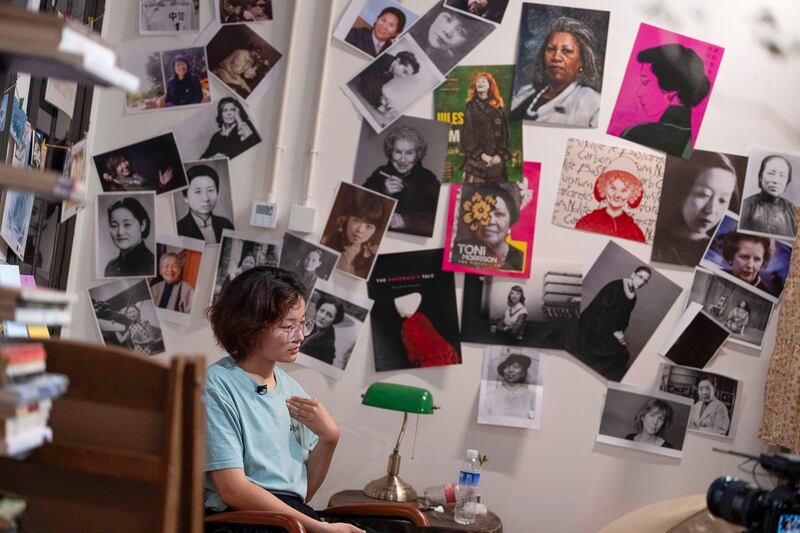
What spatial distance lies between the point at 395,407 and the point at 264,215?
79 centimetres

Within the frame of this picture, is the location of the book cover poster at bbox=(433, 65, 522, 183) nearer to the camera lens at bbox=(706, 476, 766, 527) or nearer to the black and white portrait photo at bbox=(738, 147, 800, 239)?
the black and white portrait photo at bbox=(738, 147, 800, 239)

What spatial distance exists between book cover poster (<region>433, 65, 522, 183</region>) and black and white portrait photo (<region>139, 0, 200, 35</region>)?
2.88ft

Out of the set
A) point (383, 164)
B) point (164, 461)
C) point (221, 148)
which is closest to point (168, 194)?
point (221, 148)

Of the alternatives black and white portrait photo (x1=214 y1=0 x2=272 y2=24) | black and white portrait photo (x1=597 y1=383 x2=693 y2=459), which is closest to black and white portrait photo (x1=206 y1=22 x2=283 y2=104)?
black and white portrait photo (x1=214 y1=0 x2=272 y2=24)

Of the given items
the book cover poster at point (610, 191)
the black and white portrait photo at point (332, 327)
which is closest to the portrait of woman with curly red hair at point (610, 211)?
the book cover poster at point (610, 191)

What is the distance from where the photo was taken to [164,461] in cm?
130

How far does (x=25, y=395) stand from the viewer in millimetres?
1171

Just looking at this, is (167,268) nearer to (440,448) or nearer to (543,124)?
(440,448)

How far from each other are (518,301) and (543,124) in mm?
595

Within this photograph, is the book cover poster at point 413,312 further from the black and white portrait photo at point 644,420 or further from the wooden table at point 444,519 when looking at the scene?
the black and white portrait photo at point 644,420

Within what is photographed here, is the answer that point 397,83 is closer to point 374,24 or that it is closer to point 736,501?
point 374,24

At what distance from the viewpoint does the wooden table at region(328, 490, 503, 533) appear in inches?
106

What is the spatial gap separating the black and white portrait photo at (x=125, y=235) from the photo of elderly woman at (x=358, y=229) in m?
0.60

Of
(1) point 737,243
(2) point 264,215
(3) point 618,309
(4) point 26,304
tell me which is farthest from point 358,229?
(4) point 26,304
